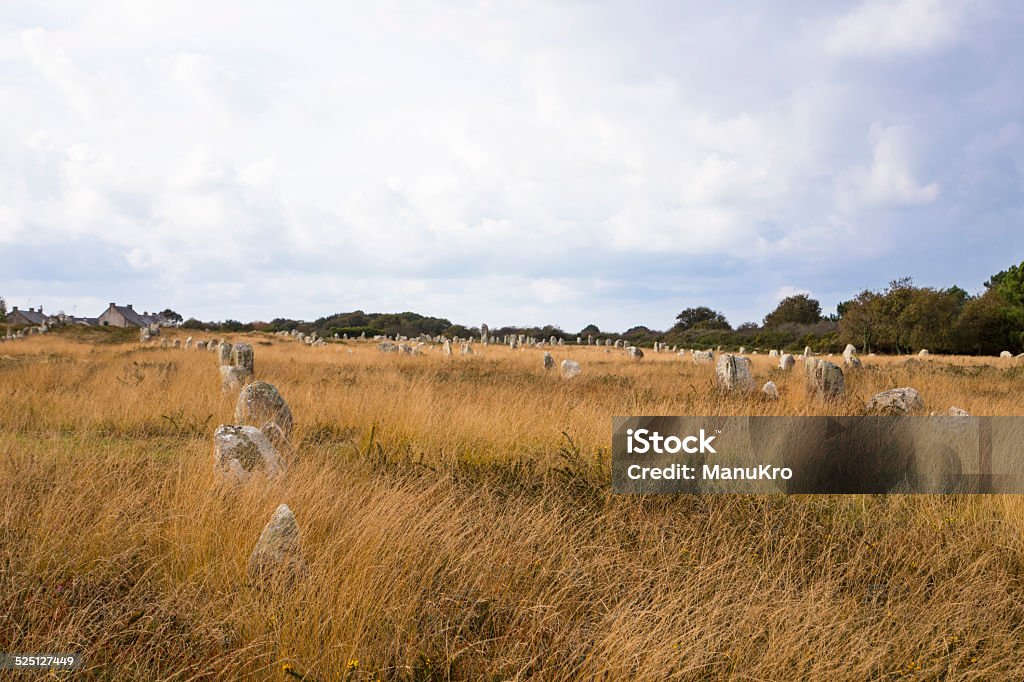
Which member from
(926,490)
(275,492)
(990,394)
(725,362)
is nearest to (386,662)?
(275,492)

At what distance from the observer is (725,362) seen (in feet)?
39.8

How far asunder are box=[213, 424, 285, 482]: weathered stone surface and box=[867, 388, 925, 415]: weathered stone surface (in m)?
8.78

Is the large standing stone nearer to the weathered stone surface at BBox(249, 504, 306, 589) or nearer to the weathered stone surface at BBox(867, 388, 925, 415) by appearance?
the weathered stone surface at BBox(249, 504, 306, 589)

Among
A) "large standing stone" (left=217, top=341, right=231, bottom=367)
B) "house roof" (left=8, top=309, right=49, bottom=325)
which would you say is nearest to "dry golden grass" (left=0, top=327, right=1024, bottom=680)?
"large standing stone" (left=217, top=341, right=231, bottom=367)

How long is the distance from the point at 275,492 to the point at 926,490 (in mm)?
5930

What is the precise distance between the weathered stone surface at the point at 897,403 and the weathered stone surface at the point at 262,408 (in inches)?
343

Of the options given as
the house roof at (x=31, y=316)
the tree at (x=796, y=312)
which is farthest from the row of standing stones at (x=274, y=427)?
the house roof at (x=31, y=316)

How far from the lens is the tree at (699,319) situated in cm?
6397

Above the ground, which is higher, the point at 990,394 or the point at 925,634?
the point at 990,394

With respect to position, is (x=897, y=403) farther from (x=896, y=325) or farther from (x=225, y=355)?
(x=896, y=325)

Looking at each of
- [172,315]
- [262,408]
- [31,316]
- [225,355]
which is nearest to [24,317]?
[31,316]

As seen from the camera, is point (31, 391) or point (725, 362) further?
point (725, 362)

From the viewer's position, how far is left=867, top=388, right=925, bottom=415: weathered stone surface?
9145 mm

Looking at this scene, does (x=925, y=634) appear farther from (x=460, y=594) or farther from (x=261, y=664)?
(x=261, y=664)
